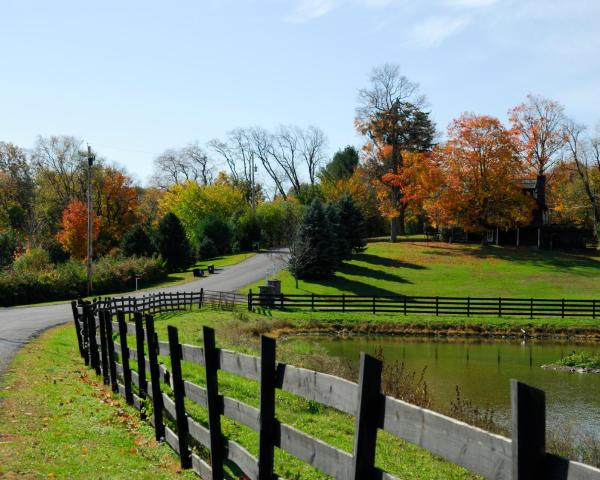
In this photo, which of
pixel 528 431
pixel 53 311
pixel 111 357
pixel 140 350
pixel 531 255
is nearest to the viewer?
pixel 528 431

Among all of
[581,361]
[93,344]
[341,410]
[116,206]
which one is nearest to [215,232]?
[116,206]

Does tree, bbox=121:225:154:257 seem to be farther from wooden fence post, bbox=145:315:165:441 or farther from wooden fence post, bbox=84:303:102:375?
wooden fence post, bbox=145:315:165:441

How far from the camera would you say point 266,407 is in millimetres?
6082

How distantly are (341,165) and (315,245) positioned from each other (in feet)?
Result: 171

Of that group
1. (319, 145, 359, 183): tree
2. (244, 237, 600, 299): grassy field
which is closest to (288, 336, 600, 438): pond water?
(244, 237, 600, 299): grassy field

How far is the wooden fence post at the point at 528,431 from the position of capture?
327 centimetres

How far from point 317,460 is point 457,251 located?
222ft

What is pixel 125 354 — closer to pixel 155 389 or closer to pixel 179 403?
pixel 155 389

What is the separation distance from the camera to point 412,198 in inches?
2904

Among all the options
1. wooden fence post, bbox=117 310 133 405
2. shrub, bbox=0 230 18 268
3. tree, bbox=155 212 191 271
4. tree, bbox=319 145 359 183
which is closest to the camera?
wooden fence post, bbox=117 310 133 405

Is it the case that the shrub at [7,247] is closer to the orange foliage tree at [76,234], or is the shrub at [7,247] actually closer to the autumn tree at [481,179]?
the orange foliage tree at [76,234]

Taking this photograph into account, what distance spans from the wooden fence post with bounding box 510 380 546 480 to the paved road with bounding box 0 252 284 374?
15.2 m

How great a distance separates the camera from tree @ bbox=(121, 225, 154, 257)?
209ft

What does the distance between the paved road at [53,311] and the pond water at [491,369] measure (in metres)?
11.8
